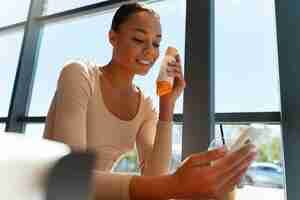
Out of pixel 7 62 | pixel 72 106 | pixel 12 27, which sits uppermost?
pixel 12 27

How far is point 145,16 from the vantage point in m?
0.90

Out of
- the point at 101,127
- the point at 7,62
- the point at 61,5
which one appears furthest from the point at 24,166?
the point at 7,62

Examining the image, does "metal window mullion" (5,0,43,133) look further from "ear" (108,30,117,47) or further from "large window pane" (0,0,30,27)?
"ear" (108,30,117,47)

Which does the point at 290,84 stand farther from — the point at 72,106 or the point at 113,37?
the point at 72,106

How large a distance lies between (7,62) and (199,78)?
2.00 meters

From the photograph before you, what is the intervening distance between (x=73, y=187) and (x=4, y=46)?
2.78 metres

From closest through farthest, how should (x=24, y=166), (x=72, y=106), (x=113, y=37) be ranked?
(x=24, y=166)
(x=72, y=106)
(x=113, y=37)

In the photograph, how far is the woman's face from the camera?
2.92 ft

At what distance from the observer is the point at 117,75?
947 millimetres

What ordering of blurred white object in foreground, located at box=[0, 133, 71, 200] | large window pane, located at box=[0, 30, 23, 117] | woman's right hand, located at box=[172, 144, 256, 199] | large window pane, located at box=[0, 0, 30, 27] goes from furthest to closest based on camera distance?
large window pane, located at box=[0, 0, 30, 27], large window pane, located at box=[0, 30, 23, 117], woman's right hand, located at box=[172, 144, 256, 199], blurred white object in foreground, located at box=[0, 133, 71, 200]

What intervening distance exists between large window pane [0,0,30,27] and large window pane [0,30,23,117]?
13 cm

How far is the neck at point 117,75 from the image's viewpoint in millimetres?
935

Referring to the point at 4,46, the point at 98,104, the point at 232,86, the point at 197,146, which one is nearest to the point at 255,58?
the point at 232,86

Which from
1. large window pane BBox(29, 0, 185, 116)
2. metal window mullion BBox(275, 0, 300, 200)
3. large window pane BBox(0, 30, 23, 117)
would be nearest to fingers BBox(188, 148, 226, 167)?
metal window mullion BBox(275, 0, 300, 200)
